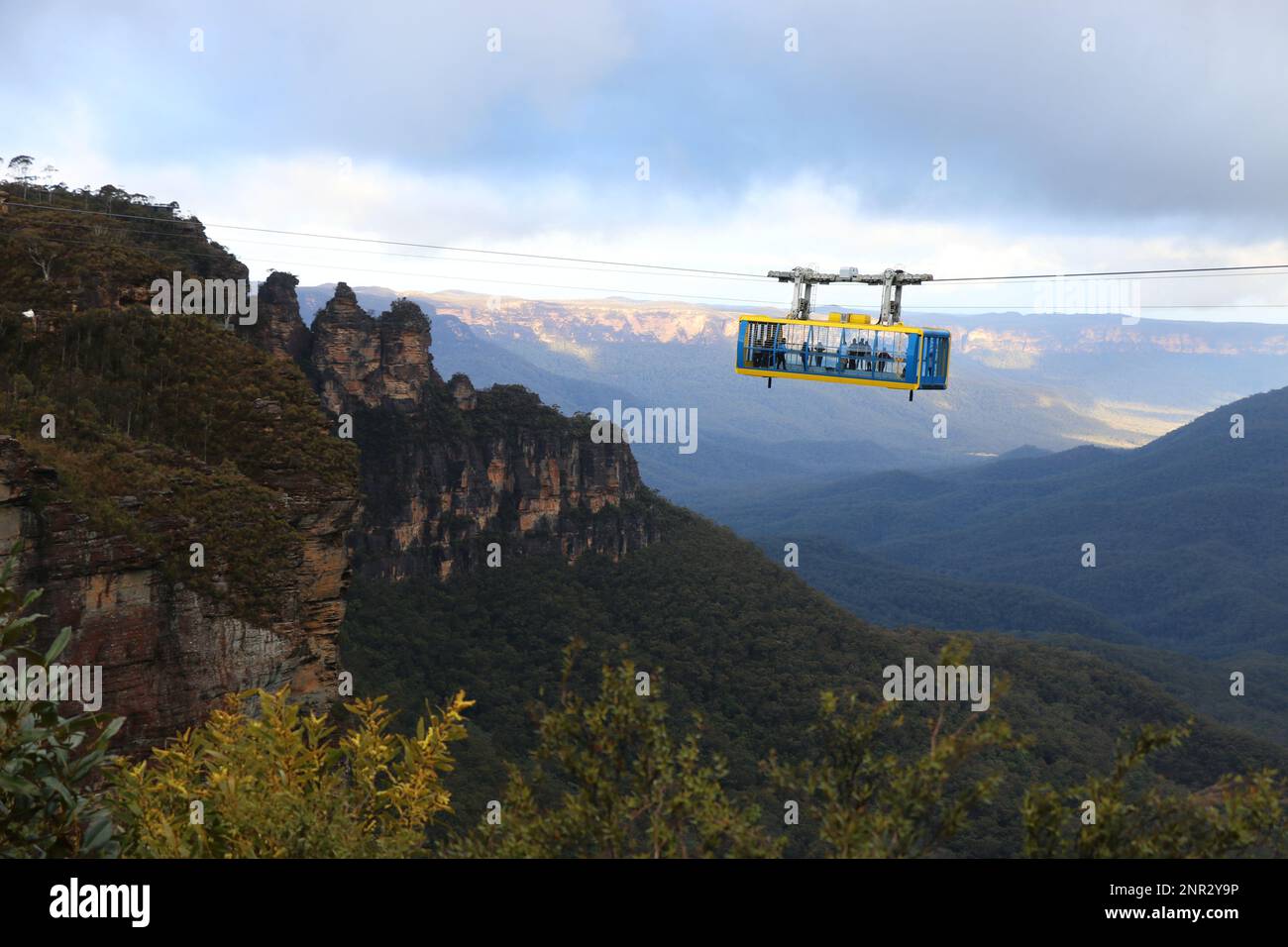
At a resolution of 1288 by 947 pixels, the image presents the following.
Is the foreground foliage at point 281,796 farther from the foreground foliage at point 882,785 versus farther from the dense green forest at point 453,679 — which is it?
the foreground foliage at point 882,785

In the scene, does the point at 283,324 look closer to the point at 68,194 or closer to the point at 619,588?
the point at 68,194

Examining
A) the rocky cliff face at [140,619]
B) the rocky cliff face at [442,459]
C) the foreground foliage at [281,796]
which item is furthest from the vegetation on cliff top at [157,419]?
the rocky cliff face at [442,459]

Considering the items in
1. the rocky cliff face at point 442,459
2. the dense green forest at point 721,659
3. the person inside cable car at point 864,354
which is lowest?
the dense green forest at point 721,659

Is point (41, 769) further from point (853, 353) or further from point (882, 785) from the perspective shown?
point (853, 353)

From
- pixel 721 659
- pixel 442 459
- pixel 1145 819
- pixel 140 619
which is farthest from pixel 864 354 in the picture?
pixel 442 459

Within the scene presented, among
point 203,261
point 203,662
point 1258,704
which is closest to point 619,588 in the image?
A: point 203,261

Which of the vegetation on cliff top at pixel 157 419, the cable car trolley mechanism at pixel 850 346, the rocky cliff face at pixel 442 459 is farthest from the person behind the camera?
the rocky cliff face at pixel 442 459
